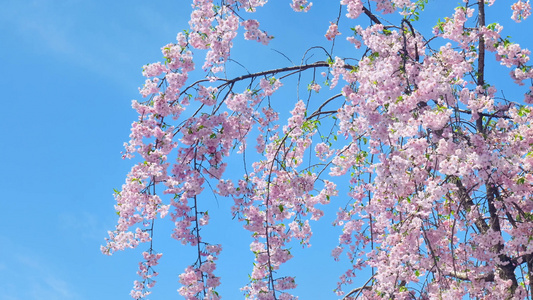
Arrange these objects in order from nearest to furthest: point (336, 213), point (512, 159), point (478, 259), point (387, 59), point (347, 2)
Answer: point (512, 159)
point (387, 59)
point (478, 259)
point (347, 2)
point (336, 213)

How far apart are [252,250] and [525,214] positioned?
9.64 ft

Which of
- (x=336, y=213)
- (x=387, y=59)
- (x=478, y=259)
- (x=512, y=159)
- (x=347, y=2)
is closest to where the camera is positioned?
(x=512, y=159)

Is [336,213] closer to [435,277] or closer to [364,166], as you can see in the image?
[364,166]

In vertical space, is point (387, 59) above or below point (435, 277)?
above

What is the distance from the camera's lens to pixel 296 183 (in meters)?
6.19

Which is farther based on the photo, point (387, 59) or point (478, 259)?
point (478, 259)

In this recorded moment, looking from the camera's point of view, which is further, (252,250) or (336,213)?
(336,213)

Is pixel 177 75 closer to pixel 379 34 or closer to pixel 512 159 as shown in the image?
pixel 379 34

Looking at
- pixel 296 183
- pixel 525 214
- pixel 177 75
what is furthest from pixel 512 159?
pixel 177 75

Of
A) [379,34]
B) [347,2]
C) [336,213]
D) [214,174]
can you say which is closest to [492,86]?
[379,34]

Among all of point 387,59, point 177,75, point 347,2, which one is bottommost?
point 387,59

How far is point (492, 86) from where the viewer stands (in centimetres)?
598

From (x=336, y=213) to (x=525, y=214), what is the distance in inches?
86.8

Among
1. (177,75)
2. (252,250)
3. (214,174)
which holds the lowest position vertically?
(252,250)
